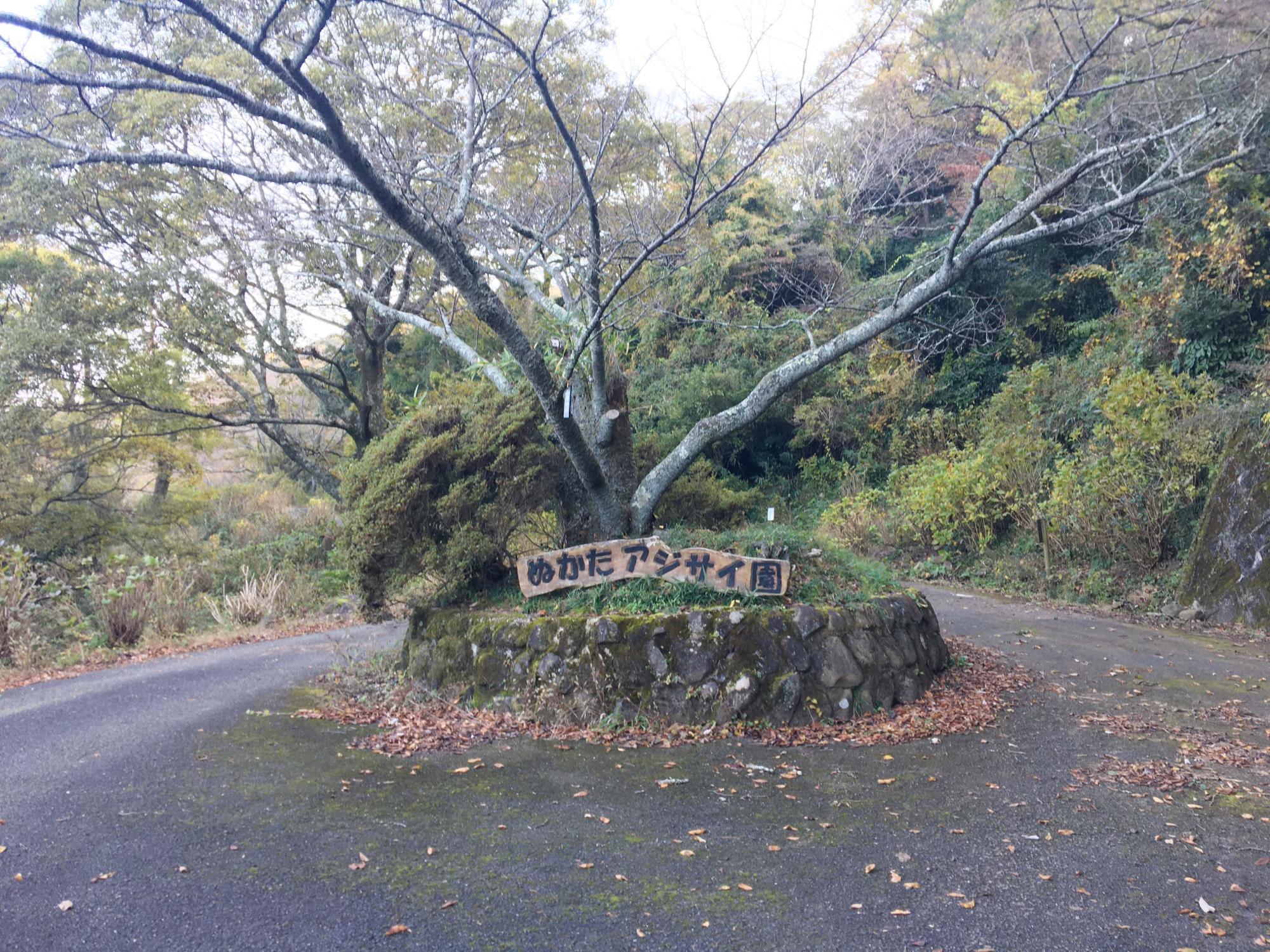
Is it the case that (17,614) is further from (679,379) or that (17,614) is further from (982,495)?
(982,495)

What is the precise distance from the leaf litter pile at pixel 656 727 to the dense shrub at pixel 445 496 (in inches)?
42.1

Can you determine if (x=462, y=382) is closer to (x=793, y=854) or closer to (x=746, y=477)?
(x=746, y=477)

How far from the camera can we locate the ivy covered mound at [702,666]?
224 inches

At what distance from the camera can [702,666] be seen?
5719 millimetres

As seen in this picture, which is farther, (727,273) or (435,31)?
(727,273)

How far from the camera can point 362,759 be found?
17.2ft

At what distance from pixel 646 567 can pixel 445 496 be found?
170cm

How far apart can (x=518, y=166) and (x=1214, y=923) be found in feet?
38.3

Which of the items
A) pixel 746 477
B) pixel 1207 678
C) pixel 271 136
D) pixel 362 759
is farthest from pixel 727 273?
pixel 362 759

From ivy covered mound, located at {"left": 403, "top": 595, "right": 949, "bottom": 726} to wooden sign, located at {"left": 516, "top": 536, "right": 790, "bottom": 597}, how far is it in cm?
32

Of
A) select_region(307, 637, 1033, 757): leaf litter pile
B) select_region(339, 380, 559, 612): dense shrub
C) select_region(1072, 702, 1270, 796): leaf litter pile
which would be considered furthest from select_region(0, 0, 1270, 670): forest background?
select_region(1072, 702, 1270, 796): leaf litter pile

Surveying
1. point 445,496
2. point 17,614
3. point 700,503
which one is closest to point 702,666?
point 445,496

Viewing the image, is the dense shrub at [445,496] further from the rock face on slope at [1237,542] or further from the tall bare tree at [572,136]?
the rock face on slope at [1237,542]

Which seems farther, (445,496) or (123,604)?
(123,604)
